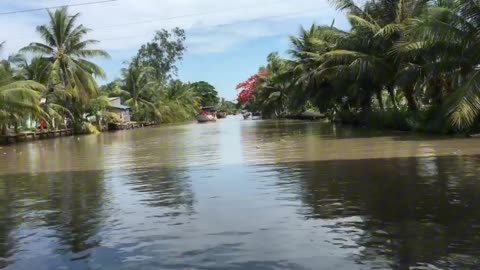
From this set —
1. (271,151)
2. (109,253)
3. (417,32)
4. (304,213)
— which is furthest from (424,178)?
(417,32)

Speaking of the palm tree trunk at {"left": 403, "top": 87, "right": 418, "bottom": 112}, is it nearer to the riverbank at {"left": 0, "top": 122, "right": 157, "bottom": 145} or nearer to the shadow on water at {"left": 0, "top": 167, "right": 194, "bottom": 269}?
the shadow on water at {"left": 0, "top": 167, "right": 194, "bottom": 269}

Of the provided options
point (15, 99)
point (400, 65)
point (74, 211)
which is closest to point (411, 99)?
point (400, 65)

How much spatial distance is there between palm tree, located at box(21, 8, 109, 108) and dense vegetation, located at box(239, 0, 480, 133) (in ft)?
58.0

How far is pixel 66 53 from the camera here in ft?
155

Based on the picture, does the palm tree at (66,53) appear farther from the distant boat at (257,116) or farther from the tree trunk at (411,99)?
the distant boat at (257,116)

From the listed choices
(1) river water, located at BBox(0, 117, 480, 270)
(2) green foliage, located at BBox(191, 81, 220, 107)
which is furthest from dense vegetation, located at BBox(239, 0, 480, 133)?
(2) green foliage, located at BBox(191, 81, 220, 107)

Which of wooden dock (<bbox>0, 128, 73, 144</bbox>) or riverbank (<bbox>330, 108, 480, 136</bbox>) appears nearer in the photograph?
riverbank (<bbox>330, 108, 480, 136</bbox>)

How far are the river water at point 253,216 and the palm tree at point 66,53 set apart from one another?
31358 mm

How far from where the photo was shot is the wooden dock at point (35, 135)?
3940cm

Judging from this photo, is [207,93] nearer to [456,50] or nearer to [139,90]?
[139,90]

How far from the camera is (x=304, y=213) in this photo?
8.70 metres

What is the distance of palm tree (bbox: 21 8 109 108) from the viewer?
46.2 meters

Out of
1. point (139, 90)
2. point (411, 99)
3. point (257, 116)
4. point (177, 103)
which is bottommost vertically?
point (257, 116)

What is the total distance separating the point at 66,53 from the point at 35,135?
7.67m
